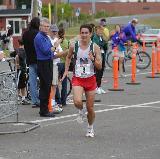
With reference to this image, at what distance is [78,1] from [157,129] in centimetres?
12673

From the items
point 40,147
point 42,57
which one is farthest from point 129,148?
point 42,57

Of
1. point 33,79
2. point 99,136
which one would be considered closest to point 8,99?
point 99,136

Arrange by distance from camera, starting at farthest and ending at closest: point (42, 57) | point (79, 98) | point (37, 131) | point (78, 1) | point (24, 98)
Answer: point (78, 1), point (24, 98), point (42, 57), point (37, 131), point (79, 98)

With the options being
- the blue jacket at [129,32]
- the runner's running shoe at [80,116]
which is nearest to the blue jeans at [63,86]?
the runner's running shoe at [80,116]

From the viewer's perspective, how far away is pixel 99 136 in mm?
10898

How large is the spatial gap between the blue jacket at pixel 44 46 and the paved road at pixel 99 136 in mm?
1285

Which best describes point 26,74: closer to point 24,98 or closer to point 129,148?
point 24,98

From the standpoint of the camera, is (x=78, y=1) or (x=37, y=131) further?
(x=78, y=1)

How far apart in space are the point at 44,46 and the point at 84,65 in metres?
2.38

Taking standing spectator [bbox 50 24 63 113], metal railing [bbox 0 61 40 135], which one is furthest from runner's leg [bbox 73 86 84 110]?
standing spectator [bbox 50 24 63 113]

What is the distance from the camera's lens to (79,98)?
420 inches

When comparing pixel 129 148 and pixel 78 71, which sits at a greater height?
pixel 78 71

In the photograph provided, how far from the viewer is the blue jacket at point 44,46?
1301 centimetres

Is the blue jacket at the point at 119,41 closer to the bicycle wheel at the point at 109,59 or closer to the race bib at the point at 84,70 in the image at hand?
the bicycle wheel at the point at 109,59
